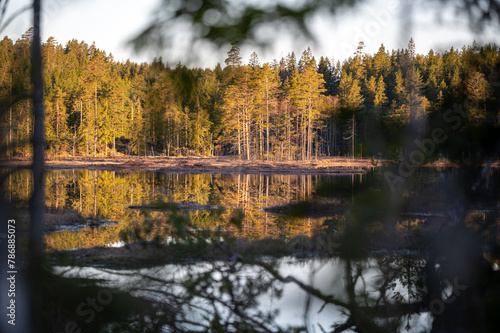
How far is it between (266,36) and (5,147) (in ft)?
5.43

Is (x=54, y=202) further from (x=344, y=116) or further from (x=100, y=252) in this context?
(x=344, y=116)

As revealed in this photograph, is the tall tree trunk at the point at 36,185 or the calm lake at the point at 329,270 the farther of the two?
the tall tree trunk at the point at 36,185

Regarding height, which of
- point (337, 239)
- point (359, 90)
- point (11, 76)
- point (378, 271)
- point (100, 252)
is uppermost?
point (11, 76)

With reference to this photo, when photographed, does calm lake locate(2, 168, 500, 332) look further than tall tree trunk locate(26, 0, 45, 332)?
No

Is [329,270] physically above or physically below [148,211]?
below

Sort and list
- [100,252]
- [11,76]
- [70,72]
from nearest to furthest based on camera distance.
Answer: [11,76], [100,252], [70,72]

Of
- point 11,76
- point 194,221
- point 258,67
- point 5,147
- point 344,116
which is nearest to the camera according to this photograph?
point 344,116

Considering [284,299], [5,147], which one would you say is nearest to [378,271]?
[284,299]

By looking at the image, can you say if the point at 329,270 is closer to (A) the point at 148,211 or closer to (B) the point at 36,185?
(A) the point at 148,211

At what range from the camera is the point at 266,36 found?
1.99 metres

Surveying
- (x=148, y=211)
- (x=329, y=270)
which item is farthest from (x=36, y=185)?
(x=329, y=270)

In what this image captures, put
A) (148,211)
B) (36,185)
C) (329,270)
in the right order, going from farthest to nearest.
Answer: (148,211) < (36,185) < (329,270)

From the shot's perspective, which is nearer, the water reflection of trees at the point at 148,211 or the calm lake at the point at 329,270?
the calm lake at the point at 329,270

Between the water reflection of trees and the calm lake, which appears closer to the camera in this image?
the calm lake
